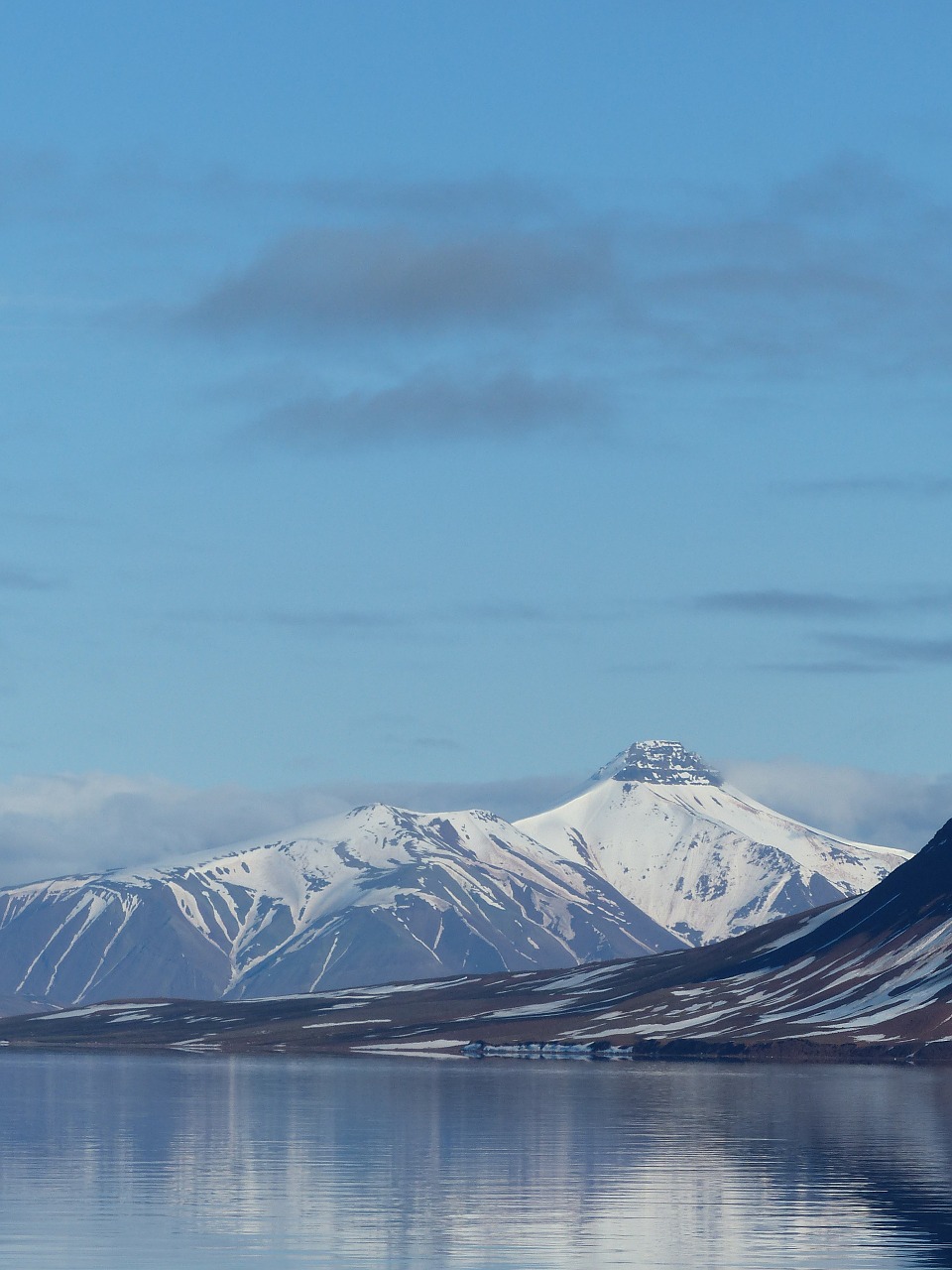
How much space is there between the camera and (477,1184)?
3770 inches

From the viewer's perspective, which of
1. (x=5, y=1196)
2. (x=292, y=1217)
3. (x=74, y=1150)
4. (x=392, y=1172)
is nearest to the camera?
(x=292, y=1217)

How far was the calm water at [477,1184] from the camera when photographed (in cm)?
7344

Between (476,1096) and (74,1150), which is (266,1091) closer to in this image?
(476,1096)

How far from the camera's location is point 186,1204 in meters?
87.0

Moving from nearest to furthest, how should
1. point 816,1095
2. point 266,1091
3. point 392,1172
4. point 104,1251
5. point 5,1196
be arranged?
point 104,1251 → point 5,1196 → point 392,1172 → point 816,1095 → point 266,1091

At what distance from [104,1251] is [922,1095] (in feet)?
363

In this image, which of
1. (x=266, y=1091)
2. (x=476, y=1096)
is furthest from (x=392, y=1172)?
(x=266, y=1091)

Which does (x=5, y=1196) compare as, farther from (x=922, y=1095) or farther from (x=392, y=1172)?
(x=922, y=1095)

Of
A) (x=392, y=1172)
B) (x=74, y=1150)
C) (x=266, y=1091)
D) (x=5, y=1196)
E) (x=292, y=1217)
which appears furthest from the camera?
(x=266, y=1091)

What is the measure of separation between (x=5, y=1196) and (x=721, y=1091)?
99635 millimetres

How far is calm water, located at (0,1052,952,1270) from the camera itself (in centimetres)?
7344

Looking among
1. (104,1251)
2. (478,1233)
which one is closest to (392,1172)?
(478,1233)

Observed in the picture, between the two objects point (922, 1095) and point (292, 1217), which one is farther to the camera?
point (922, 1095)

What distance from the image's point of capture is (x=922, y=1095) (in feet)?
560
